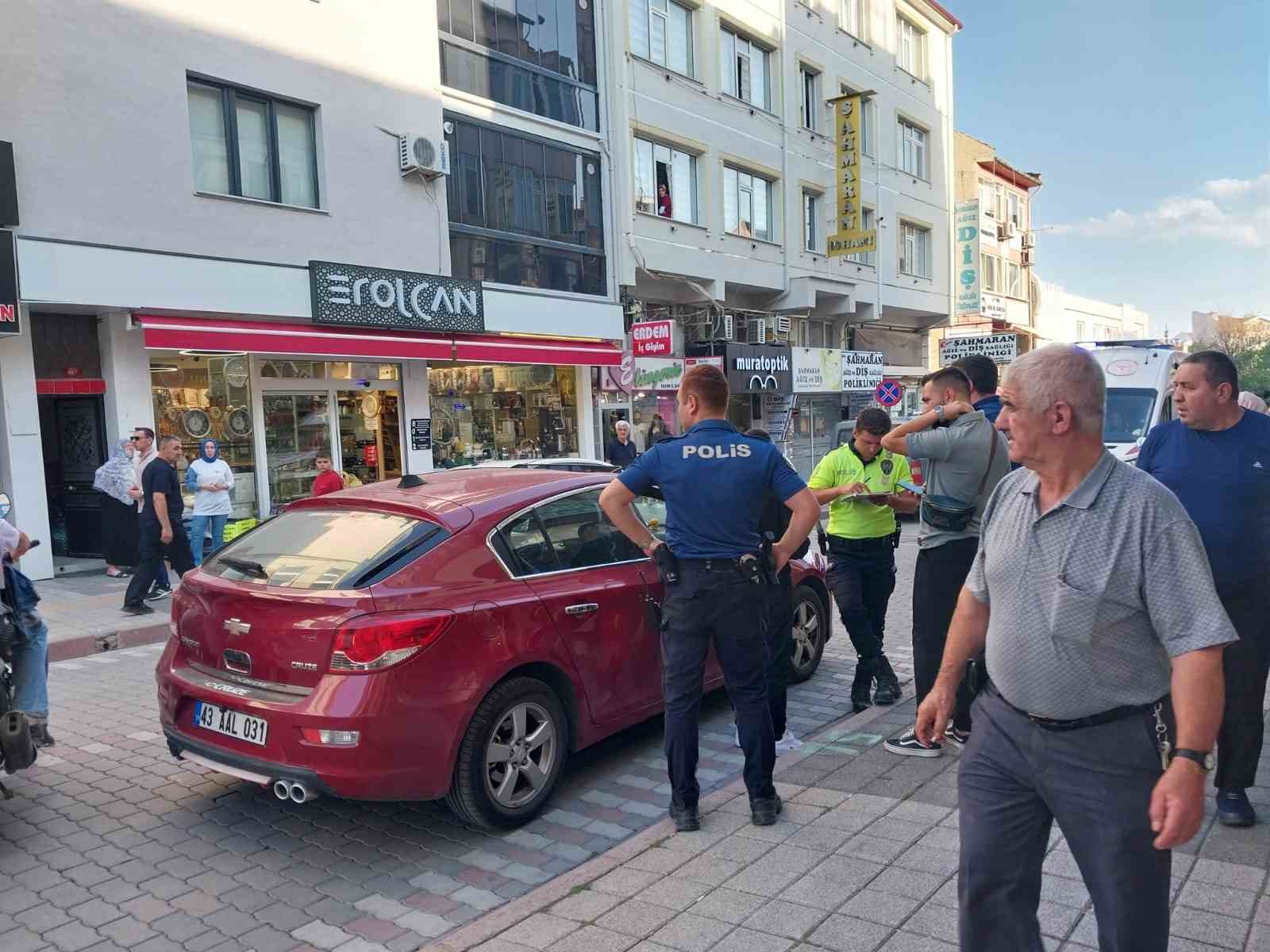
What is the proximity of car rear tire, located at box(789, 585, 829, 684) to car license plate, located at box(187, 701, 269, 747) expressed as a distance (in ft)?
11.7

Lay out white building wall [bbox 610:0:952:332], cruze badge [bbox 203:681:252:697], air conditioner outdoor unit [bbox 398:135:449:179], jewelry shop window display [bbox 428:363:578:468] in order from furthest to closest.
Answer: white building wall [bbox 610:0:952:332]
jewelry shop window display [bbox 428:363:578:468]
air conditioner outdoor unit [bbox 398:135:449:179]
cruze badge [bbox 203:681:252:697]

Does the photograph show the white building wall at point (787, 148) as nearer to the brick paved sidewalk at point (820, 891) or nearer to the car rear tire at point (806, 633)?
the car rear tire at point (806, 633)

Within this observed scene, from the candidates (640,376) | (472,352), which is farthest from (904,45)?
(472,352)

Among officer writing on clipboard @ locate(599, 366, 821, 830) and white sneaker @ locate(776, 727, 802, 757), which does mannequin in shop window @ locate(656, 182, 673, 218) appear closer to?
white sneaker @ locate(776, 727, 802, 757)

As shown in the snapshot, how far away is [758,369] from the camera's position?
2291 centimetres

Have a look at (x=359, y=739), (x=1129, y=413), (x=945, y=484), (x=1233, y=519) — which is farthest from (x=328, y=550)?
(x=1129, y=413)

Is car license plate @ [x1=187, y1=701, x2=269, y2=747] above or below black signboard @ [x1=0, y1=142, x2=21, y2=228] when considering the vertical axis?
below

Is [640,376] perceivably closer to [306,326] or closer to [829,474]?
[306,326]

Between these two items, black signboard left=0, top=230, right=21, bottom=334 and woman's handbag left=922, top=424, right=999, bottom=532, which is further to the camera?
black signboard left=0, top=230, right=21, bottom=334

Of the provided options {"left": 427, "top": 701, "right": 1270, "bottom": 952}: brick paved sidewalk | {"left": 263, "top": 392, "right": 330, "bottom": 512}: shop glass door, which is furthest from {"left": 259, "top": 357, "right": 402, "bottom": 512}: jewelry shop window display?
{"left": 427, "top": 701, "right": 1270, "bottom": 952}: brick paved sidewalk

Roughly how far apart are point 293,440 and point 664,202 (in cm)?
979

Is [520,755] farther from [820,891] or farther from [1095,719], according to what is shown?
[1095,719]

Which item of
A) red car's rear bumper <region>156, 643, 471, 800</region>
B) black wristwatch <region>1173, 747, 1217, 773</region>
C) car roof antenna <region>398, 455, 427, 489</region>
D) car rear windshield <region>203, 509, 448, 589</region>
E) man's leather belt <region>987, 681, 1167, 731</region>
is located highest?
car roof antenna <region>398, 455, 427, 489</region>

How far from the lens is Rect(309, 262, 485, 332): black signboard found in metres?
13.7
